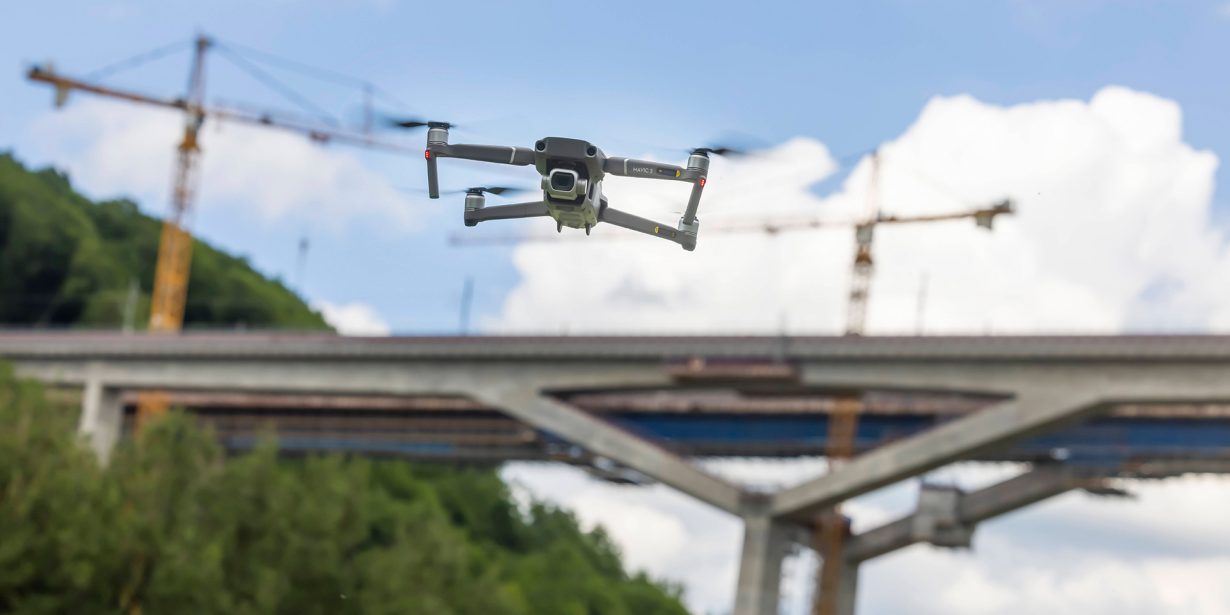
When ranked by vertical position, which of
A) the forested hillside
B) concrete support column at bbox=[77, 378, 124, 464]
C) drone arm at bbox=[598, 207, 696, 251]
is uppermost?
drone arm at bbox=[598, 207, 696, 251]

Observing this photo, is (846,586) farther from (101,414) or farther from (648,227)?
(648,227)

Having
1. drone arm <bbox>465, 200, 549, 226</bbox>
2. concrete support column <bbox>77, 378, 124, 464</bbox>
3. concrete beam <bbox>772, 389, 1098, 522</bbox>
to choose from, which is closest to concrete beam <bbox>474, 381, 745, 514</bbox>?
concrete beam <bbox>772, 389, 1098, 522</bbox>

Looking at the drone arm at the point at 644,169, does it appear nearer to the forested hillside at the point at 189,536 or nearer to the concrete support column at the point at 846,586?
the forested hillside at the point at 189,536

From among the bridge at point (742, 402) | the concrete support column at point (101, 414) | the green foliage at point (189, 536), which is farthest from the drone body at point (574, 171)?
the concrete support column at point (101, 414)

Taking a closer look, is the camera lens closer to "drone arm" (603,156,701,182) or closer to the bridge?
"drone arm" (603,156,701,182)

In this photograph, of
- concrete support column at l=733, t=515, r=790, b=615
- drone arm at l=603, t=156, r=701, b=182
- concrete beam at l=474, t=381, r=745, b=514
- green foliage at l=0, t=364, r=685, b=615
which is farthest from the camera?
concrete beam at l=474, t=381, r=745, b=514

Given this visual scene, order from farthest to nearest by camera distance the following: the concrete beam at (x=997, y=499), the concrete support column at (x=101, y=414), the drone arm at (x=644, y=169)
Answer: the concrete support column at (x=101, y=414) → the concrete beam at (x=997, y=499) → the drone arm at (x=644, y=169)
